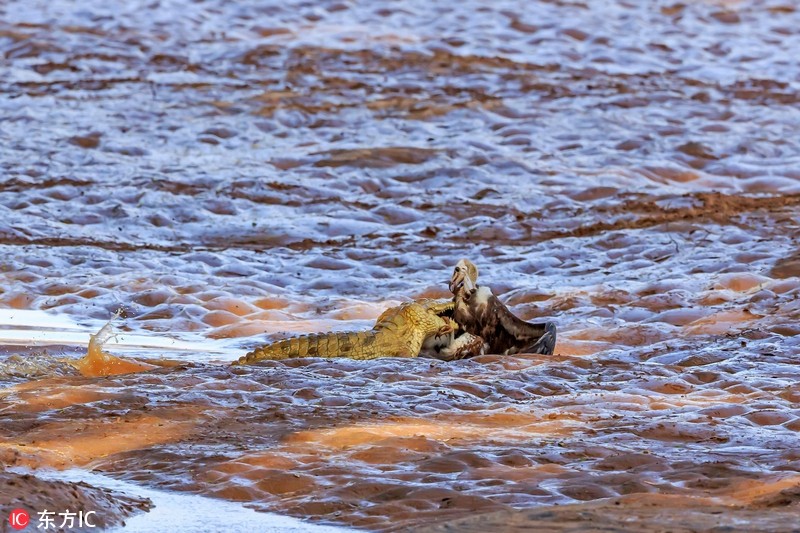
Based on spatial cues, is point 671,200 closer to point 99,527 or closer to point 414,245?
point 414,245

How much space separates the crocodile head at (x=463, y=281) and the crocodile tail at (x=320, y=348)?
20.6 inches

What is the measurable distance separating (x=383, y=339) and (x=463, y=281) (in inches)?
20.7

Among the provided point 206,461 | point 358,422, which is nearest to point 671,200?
point 358,422

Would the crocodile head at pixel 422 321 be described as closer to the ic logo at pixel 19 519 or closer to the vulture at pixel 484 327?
the vulture at pixel 484 327

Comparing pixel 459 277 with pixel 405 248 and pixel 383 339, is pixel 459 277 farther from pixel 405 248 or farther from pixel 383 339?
pixel 405 248

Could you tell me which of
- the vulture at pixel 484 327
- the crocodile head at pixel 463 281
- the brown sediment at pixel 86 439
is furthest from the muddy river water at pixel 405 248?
the crocodile head at pixel 463 281

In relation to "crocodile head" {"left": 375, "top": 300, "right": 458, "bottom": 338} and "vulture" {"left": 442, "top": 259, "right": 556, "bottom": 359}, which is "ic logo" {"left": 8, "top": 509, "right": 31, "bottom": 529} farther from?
"vulture" {"left": 442, "top": 259, "right": 556, "bottom": 359}

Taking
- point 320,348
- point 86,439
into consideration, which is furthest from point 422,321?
point 86,439

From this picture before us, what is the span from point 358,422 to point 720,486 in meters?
1.64

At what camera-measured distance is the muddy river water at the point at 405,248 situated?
543 cm

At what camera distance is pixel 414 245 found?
11164 millimetres

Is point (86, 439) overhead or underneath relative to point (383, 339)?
underneath

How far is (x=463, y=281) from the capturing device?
7477mm

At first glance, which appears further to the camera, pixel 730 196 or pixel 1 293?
pixel 730 196
